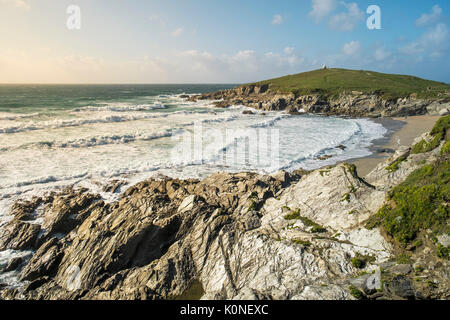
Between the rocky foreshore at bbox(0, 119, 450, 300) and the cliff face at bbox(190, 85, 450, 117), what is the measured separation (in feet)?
250

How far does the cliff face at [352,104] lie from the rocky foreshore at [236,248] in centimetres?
7630

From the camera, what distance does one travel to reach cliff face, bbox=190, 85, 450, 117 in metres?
75.4

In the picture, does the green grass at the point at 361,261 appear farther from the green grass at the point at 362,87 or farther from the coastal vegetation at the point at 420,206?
the green grass at the point at 362,87

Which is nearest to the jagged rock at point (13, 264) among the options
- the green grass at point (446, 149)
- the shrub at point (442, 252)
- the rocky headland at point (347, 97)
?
the shrub at point (442, 252)

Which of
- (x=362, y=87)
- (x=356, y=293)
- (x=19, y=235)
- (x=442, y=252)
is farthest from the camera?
(x=362, y=87)

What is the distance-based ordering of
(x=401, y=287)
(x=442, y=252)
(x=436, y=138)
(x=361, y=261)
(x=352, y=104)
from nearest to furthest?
(x=401, y=287) < (x=442, y=252) < (x=361, y=261) < (x=436, y=138) < (x=352, y=104)

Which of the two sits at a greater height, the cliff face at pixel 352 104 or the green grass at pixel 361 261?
the cliff face at pixel 352 104

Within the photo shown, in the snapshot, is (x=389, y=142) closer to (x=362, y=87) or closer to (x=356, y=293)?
(x=356, y=293)

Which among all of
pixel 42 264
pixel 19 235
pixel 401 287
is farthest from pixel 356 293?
pixel 19 235

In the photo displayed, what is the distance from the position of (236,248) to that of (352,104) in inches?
3698

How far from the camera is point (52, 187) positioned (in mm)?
24109

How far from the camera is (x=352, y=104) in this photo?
8956cm

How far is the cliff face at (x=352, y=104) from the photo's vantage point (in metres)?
75.4
